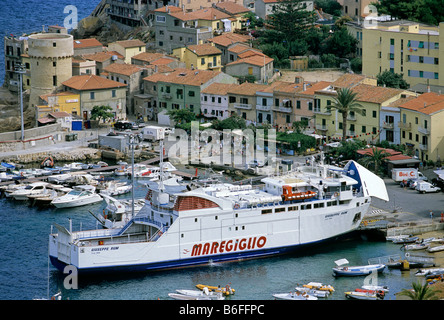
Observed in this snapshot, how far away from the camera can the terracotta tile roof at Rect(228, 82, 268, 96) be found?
7162cm

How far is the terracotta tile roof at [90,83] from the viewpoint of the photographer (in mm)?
74750

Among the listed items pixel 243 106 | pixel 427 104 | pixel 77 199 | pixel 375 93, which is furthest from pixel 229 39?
pixel 77 199

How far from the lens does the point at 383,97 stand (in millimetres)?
64438

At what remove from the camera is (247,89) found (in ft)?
237

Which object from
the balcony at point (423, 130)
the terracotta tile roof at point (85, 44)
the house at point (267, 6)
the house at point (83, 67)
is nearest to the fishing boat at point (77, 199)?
the balcony at point (423, 130)

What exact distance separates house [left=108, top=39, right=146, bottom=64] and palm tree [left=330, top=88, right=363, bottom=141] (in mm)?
28827

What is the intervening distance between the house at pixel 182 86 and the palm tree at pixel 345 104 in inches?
590

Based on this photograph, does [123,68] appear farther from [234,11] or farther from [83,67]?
[234,11]

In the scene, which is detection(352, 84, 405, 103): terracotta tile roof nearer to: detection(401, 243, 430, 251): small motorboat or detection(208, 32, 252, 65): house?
detection(208, 32, 252, 65): house

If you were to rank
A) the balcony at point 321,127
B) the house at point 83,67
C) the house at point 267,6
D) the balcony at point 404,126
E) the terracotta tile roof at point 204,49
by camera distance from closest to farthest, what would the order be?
the balcony at point 404,126 < the balcony at point 321,127 < the house at point 83,67 < the terracotta tile roof at point 204,49 < the house at point 267,6

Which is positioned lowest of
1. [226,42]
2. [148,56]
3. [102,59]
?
[102,59]

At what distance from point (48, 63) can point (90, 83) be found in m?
4.91

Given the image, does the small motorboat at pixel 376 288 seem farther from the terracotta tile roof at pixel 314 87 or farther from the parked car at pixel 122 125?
the parked car at pixel 122 125

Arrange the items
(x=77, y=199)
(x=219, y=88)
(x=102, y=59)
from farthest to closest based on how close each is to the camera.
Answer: (x=102, y=59) → (x=219, y=88) → (x=77, y=199)
